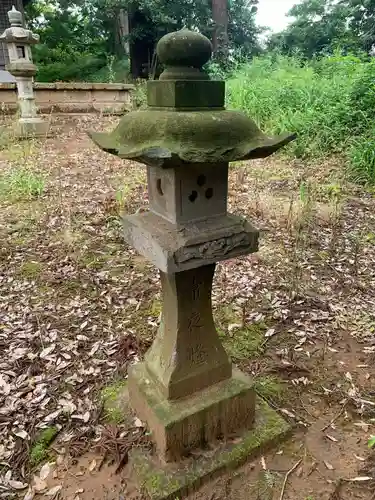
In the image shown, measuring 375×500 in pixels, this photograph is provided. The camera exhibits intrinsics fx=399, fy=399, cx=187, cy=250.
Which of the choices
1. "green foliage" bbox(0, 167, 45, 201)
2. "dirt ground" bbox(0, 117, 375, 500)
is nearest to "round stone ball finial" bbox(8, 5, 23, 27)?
"green foliage" bbox(0, 167, 45, 201)

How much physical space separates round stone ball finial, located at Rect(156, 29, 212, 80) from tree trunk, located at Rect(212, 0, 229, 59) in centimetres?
1152

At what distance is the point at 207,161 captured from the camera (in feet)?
3.95

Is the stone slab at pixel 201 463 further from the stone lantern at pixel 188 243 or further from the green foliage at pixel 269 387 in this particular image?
the green foliage at pixel 269 387

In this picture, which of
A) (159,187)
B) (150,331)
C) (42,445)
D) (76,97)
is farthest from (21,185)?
(76,97)

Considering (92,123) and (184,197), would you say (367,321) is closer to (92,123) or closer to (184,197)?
(184,197)

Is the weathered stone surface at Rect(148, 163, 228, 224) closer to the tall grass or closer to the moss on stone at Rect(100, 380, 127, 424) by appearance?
the moss on stone at Rect(100, 380, 127, 424)

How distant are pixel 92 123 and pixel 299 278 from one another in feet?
22.0

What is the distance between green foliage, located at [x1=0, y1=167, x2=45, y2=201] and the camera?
4598 mm

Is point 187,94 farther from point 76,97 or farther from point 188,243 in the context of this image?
point 76,97

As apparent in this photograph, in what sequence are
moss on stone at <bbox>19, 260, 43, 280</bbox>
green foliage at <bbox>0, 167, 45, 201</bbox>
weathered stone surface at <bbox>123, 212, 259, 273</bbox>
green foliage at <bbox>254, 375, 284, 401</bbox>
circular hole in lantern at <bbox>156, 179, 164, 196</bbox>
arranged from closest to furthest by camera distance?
1. weathered stone surface at <bbox>123, 212, 259, 273</bbox>
2. circular hole in lantern at <bbox>156, 179, 164, 196</bbox>
3. green foliage at <bbox>254, 375, 284, 401</bbox>
4. moss on stone at <bbox>19, 260, 43, 280</bbox>
5. green foliage at <bbox>0, 167, 45, 201</bbox>

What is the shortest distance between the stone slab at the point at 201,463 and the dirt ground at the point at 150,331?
0.04 meters

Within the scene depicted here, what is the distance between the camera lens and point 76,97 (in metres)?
9.28

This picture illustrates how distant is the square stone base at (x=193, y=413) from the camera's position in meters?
1.62

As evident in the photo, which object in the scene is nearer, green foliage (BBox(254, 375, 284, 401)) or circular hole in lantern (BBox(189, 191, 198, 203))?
circular hole in lantern (BBox(189, 191, 198, 203))
